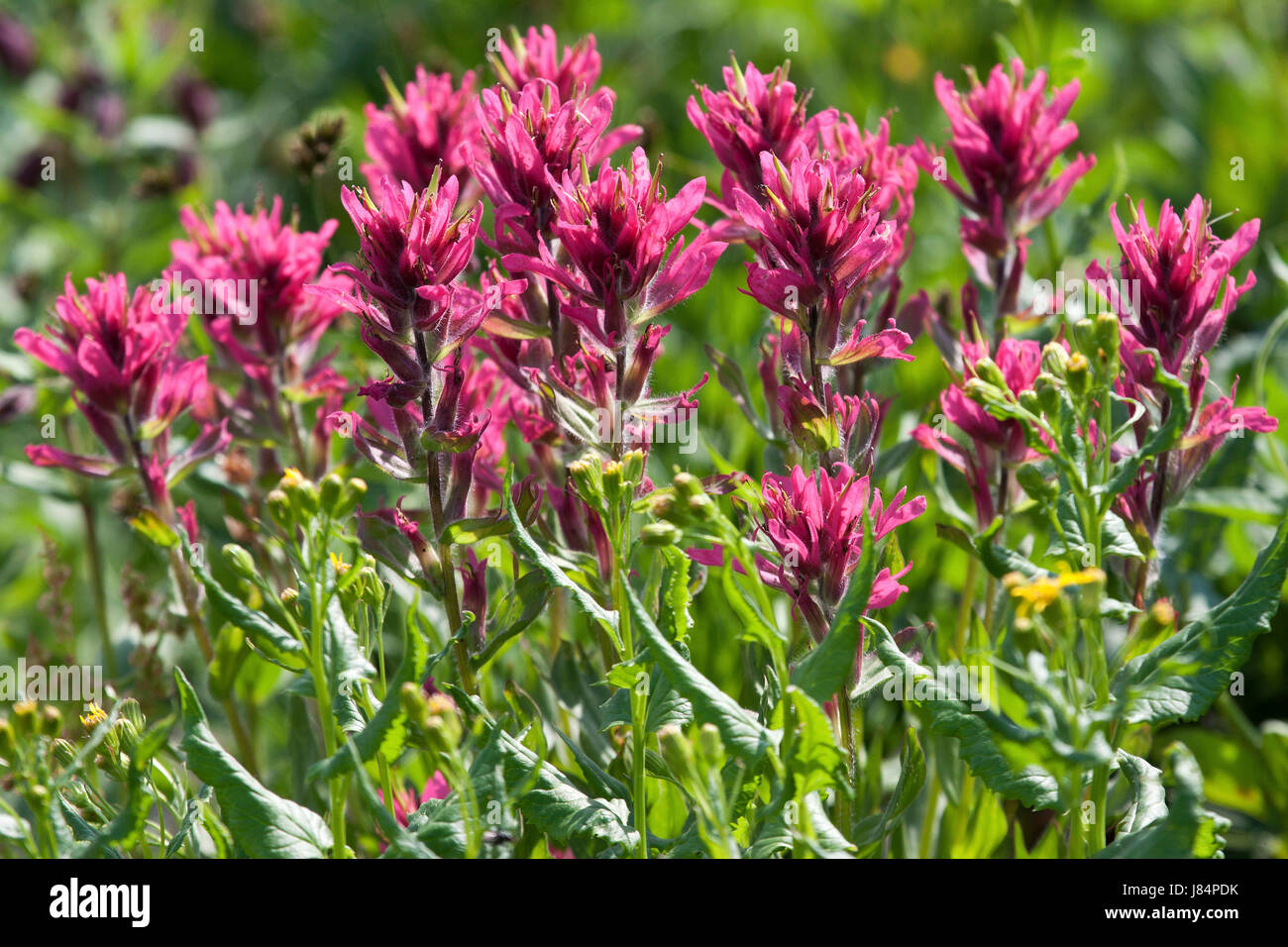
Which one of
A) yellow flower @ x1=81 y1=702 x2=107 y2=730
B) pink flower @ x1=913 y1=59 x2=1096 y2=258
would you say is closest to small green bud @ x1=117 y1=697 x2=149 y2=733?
yellow flower @ x1=81 y1=702 x2=107 y2=730

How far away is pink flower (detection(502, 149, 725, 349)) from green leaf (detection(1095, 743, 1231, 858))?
0.50m

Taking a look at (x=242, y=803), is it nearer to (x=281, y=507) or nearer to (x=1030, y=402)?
(x=281, y=507)

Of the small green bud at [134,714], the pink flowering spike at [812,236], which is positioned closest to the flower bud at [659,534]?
the pink flowering spike at [812,236]

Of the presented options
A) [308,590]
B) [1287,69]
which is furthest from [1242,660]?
[1287,69]

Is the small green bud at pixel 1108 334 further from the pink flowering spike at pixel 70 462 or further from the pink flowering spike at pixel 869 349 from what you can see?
the pink flowering spike at pixel 70 462

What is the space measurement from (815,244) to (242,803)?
1.97ft

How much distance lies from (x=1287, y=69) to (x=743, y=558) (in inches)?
93.3

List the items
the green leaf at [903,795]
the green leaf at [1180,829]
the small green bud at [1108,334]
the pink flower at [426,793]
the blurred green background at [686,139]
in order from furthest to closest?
the blurred green background at [686,139] → the pink flower at [426,793] → the green leaf at [903,795] → the small green bud at [1108,334] → the green leaf at [1180,829]

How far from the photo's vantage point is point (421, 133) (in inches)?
50.4

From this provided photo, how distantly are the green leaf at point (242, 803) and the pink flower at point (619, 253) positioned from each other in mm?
409

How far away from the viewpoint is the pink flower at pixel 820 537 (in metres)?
0.95

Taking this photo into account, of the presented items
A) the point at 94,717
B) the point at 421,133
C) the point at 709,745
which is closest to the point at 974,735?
the point at 709,745

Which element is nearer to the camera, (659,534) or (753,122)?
(659,534)
